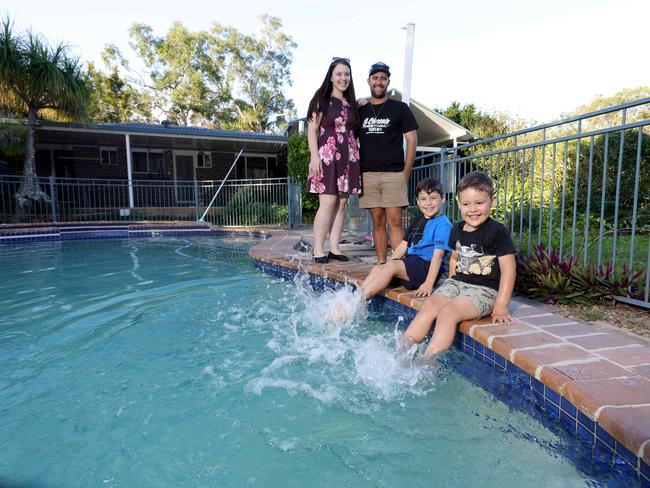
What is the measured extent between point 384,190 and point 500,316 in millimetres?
1591

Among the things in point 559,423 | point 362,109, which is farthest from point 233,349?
point 362,109

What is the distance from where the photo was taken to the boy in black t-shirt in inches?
82.7

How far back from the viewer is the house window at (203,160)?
17.3m

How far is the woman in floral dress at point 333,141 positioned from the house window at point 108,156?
589 inches

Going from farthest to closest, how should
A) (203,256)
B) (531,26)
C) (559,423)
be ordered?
(531,26), (203,256), (559,423)

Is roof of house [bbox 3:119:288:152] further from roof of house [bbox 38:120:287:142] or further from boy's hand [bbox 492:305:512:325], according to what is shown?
boy's hand [bbox 492:305:512:325]

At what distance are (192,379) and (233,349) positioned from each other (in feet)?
1.29

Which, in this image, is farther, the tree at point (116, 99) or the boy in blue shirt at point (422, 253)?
the tree at point (116, 99)

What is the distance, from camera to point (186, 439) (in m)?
1.54

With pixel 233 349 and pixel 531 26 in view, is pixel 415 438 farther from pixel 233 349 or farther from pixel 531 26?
pixel 531 26

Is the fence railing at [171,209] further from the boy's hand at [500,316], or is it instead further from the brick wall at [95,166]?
the boy's hand at [500,316]

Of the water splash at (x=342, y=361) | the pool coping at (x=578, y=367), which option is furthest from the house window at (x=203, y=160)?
the pool coping at (x=578, y=367)

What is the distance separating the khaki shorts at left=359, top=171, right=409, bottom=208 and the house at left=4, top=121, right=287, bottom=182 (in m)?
11.0

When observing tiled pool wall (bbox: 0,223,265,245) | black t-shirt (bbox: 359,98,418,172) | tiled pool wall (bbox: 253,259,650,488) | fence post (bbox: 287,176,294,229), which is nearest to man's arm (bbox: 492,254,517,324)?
tiled pool wall (bbox: 253,259,650,488)
